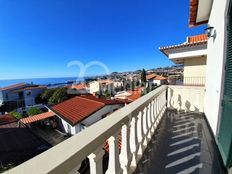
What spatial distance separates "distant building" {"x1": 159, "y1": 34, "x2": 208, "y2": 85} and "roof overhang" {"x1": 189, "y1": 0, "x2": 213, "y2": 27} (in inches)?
50.0

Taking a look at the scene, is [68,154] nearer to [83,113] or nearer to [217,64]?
[217,64]

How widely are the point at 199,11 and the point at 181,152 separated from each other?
3897 mm

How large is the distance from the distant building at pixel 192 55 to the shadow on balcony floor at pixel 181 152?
3.93 meters

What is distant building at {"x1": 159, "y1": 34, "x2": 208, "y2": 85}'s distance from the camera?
5691mm

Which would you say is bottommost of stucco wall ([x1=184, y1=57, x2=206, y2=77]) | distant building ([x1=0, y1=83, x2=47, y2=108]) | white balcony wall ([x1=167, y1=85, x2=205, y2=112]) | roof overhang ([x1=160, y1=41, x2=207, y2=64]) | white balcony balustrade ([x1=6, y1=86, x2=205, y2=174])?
distant building ([x1=0, y1=83, x2=47, y2=108])

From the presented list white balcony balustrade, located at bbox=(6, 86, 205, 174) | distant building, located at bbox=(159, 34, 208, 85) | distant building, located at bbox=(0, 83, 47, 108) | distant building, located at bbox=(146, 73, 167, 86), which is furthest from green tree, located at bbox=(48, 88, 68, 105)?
white balcony balustrade, located at bbox=(6, 86, 205, 174)

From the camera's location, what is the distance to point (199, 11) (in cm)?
380

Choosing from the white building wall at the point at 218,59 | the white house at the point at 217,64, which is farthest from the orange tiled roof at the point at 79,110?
the white building wall at the point at 218,59

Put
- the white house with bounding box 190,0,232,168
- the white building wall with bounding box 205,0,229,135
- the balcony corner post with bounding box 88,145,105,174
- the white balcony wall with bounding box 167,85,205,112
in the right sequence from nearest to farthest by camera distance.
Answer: the balcony corner post with bounding box 88,145,105,174 < the white house with bounding box 190,0,232,168 < the white building wall with bounding box 205,0,229,135 < the white balcony wall with bounding box 167,85,205,112

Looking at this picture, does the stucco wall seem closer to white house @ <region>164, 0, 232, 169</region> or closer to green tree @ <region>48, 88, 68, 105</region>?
white house @ <region>164, 0, 232, 169</region>

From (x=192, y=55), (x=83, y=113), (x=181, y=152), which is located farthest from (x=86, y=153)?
(x=83, y=113)

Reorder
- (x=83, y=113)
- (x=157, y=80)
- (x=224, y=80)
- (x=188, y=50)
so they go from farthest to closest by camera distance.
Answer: (x=157, y=80) < (x=83, y=113) < (x=188, y=50) < (x=224, y=80)

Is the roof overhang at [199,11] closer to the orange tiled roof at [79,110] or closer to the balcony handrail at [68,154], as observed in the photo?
the balcony handrail at [68,154]

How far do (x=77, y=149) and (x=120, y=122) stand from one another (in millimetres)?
539
